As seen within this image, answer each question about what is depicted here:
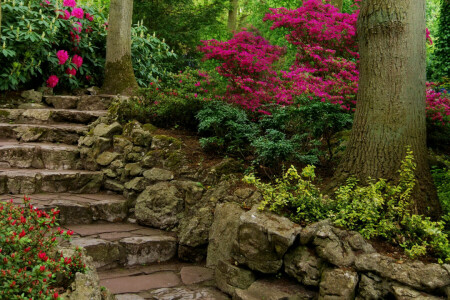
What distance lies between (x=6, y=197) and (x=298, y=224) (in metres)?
3.53

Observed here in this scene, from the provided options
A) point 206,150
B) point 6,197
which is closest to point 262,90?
point 206,150

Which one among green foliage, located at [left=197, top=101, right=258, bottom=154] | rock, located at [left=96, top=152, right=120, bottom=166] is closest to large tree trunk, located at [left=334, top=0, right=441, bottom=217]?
green foliage, located at [left=197, top=101, right=258, bottom=154]

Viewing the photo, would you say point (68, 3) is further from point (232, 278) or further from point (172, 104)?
point (232, 278)

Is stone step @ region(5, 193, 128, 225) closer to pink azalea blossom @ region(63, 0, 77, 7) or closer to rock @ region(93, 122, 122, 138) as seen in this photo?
rock @ region(93, 122, 122, 138)

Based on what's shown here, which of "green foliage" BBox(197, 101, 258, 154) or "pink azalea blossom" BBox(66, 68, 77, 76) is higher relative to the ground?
"pink azalea blossom" BBox(66, 68, 77, 76)

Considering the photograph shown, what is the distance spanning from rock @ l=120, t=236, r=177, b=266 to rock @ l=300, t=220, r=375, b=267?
5.68 feet

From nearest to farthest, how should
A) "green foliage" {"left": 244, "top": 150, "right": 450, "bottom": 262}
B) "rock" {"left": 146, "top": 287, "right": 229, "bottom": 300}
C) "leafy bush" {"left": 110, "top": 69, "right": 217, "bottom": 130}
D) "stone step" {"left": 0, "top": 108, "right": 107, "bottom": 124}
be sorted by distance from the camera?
"green foliage" {"left": 244, "top": 150, "right": 450, "bottom": 262} < "rock" {"left": 146, "top": 287, "right": 229, "bottom": 300} < "leafy bush" {"left": 110, "top": 69, "right": 217, "bottom": 130} < "stone step" {"left": 0, "top": 108, "right": 107, "bottom": 124}

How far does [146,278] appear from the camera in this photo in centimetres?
397

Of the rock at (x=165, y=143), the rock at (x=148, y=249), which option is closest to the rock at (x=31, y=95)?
the rock at (x=165, y=143)

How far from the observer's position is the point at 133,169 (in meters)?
5.42

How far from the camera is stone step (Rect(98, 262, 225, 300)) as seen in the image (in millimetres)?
3615

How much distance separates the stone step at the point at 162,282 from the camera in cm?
362

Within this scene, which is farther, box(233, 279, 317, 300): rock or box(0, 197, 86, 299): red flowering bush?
box(233, 279, 317, 300): rock

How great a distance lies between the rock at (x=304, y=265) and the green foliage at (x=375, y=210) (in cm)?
32
